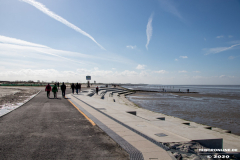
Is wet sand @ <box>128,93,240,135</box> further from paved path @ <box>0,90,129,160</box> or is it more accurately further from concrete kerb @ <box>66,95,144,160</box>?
paved path @ <box>0,90,129,160</box>

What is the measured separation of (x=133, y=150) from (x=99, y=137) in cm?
160

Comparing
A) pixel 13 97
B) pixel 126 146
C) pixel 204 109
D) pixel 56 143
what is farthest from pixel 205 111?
pixel 13 97

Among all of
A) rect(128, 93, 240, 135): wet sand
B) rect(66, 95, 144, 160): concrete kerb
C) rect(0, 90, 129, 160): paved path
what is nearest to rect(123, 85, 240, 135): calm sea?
rect(128, 93, 240, 135): wet sand

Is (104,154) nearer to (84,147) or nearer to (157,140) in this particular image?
(84,147)

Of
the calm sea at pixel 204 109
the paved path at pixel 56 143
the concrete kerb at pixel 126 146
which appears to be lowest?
the calm sea at pixel 204 109

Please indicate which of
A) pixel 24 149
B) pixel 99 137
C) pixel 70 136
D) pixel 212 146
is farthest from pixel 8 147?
pixel 212 146

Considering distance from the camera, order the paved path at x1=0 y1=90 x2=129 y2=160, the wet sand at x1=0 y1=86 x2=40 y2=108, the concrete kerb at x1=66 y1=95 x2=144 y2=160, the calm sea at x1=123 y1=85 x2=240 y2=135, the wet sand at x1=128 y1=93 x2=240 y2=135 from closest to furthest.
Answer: the concrete kerb at x1=66 y1=95 x2=144 y2=160 < the paved path at x1=0 y1=90 x2=129 y2=160 < the wet sand at x1=128 y1=93 x2=240 y2=135 < the calm sea at x1=123 y1=85 x2=240 y2=135 < the wet sand at x1=0 y1=86 x2=40 y2=108

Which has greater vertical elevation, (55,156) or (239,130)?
(55,156)

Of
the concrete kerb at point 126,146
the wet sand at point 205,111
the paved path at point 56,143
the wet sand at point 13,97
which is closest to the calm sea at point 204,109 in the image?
the wet sand at point 205,111

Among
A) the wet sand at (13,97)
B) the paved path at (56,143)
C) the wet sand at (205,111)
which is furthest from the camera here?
the wet sand at (13,97)

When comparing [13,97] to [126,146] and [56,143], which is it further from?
[126,146]

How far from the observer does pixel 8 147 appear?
4.45 meters

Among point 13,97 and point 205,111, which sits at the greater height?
point 13,97

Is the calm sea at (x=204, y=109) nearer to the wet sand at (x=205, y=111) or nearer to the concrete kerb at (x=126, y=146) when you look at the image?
the wet sand at (x=205, y=111)
